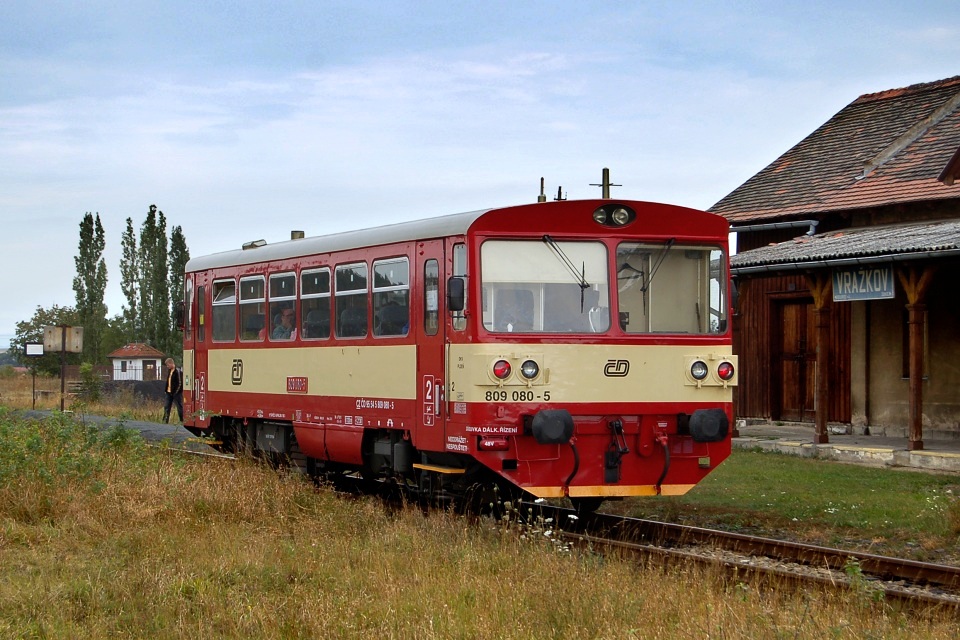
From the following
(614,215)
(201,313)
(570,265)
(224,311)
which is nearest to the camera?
(570,265)

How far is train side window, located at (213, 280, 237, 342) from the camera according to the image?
15.5 meters

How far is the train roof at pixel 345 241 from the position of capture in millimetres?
11031

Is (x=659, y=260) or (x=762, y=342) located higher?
(x=659, y=260)

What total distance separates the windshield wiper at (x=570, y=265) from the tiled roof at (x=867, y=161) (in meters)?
11.3

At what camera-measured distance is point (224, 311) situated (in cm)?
1577

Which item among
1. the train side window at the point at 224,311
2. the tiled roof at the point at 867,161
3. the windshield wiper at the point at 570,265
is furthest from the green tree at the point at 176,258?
the windshield wiper at the point at 570,265

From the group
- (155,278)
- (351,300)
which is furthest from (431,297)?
(155,278)

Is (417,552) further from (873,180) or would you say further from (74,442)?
(873,180)

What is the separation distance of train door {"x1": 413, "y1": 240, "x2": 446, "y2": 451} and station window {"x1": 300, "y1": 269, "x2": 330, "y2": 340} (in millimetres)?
1989

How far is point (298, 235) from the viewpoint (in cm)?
1584

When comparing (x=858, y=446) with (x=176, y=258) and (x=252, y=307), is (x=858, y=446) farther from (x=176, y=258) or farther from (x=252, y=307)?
(x=176, y=258)

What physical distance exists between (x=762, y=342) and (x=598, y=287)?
42.6 feet

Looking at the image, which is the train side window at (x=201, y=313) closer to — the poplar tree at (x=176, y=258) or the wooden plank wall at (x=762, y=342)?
the wooden plank wall at (x=762, y=342)

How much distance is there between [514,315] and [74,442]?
17.6 feet
